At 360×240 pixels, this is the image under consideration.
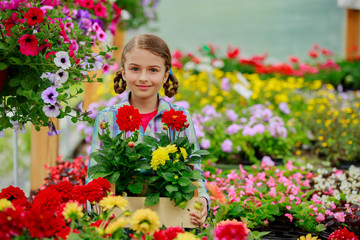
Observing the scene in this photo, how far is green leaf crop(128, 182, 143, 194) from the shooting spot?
145 centimetres

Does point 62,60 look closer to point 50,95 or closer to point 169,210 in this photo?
point 50,95

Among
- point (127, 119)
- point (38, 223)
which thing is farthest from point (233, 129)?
point (38, 223)

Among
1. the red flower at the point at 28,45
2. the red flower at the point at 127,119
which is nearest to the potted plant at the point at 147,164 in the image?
the red flower at the point at 127,119

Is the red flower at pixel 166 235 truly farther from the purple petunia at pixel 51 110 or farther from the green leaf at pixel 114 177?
the purple petunia at pixel 51 110

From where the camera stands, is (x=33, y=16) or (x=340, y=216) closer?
(x=33, y=16)

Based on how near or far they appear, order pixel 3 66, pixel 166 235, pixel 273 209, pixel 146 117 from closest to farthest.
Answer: pixel 166 235, pixel 3 66, pixel 146 117, pixel 273 209

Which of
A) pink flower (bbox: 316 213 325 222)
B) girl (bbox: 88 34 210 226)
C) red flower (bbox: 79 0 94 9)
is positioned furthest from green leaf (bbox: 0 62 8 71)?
pink flower (bbox: 316 213 325 222)

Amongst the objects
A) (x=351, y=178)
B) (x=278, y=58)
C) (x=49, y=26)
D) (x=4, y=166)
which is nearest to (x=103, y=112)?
(x=49, y=26)

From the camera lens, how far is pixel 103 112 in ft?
5.67

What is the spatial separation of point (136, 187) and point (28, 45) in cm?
58

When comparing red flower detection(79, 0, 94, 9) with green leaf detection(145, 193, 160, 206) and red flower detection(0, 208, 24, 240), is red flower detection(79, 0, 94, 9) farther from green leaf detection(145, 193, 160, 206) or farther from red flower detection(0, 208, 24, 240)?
red flower detection(0, 208, 24, 240)

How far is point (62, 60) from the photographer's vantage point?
145 centimetres

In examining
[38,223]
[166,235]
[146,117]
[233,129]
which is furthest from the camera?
[233,129]

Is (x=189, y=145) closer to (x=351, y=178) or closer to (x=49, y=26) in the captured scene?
(x=49, y=26)
